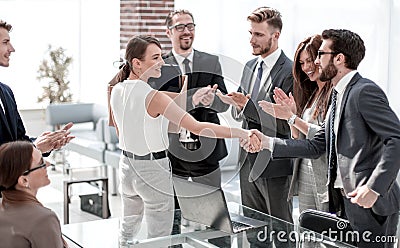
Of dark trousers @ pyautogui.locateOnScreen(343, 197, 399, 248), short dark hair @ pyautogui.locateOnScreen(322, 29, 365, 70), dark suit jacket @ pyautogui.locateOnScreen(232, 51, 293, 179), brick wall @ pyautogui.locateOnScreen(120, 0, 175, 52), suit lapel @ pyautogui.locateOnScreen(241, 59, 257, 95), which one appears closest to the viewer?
dark trousers @ pyautogui.locateOnScreen(343, 197, 399, 248)

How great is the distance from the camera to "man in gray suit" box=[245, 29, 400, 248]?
2.94 meters

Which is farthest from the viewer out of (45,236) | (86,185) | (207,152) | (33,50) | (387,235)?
(33,50)

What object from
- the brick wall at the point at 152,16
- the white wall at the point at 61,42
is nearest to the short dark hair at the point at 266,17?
the brick wall at the point at 152,16

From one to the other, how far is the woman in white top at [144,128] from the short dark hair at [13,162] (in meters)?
0.89

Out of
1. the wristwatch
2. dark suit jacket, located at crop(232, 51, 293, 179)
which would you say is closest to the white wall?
dark suit jacket, located at crop(232, 51, 293, 179)

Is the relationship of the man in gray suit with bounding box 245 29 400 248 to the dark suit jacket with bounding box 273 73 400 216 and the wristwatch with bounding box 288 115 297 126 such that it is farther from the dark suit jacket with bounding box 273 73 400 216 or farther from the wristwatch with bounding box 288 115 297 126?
the wristwatch with bounding box 288 115 297 126

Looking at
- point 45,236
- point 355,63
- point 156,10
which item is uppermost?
point 156,10

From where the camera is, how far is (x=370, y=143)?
305 centimetres

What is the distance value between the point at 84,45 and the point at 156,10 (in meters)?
2.26

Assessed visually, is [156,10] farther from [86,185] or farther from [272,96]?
[272,96]

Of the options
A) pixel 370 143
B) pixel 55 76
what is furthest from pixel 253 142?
pixel 55 76

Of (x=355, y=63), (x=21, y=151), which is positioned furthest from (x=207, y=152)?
(x=21, y=151)

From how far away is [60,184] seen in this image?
7.59 meters

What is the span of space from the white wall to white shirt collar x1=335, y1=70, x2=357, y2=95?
19.0ft
